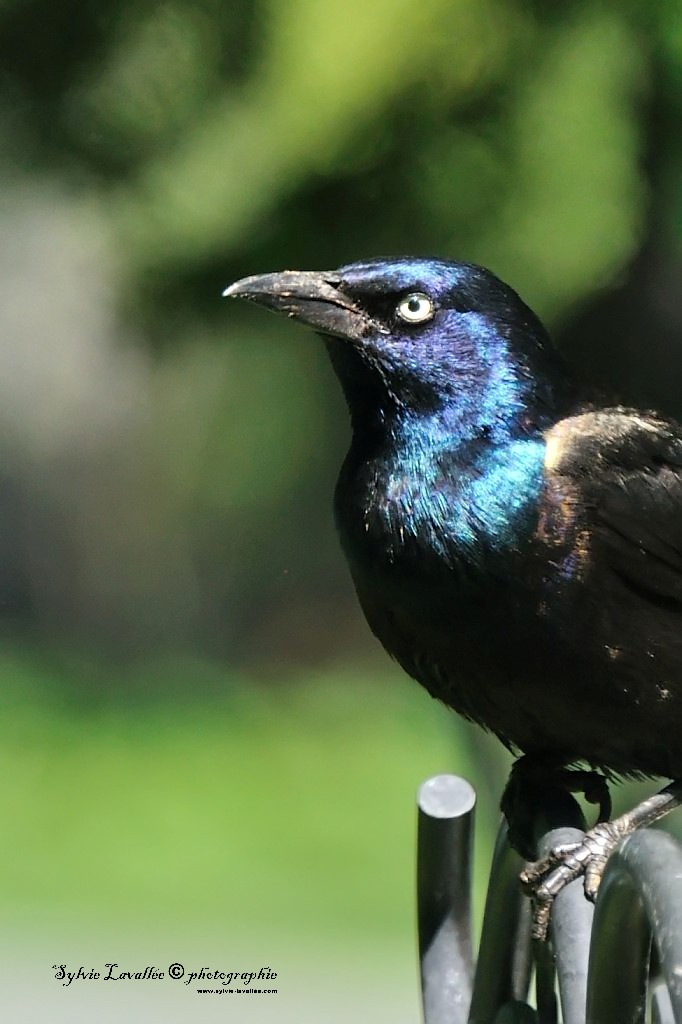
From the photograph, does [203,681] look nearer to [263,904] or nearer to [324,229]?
[263,904]

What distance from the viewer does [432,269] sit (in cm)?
178

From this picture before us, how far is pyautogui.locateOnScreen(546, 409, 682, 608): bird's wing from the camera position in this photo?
177 cm

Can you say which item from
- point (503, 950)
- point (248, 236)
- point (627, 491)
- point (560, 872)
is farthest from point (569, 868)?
point (248, 236)

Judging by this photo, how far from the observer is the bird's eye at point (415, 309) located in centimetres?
178

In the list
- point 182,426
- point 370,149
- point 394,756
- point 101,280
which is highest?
point 370,149

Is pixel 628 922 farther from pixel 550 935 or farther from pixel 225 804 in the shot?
pixel 225 804

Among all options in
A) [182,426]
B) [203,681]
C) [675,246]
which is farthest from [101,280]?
[675,246]

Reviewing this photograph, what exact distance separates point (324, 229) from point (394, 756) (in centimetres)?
159

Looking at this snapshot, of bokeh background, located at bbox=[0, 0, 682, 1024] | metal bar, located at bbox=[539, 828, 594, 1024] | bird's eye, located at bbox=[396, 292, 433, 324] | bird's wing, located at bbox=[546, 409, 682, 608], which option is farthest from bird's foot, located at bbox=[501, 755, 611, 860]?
bokeh background, located at bbox=[0, 0, 682, 1024]

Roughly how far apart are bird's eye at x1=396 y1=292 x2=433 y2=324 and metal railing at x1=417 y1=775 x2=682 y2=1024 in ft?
1.93

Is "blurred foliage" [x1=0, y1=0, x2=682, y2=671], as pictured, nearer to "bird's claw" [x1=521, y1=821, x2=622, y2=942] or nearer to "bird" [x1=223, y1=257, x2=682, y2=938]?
"bird" [x1=223, y1=257, x2=682, y2=938]

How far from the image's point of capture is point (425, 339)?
5.85ft

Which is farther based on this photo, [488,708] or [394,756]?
[394,756]

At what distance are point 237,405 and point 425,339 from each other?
2303 mm
